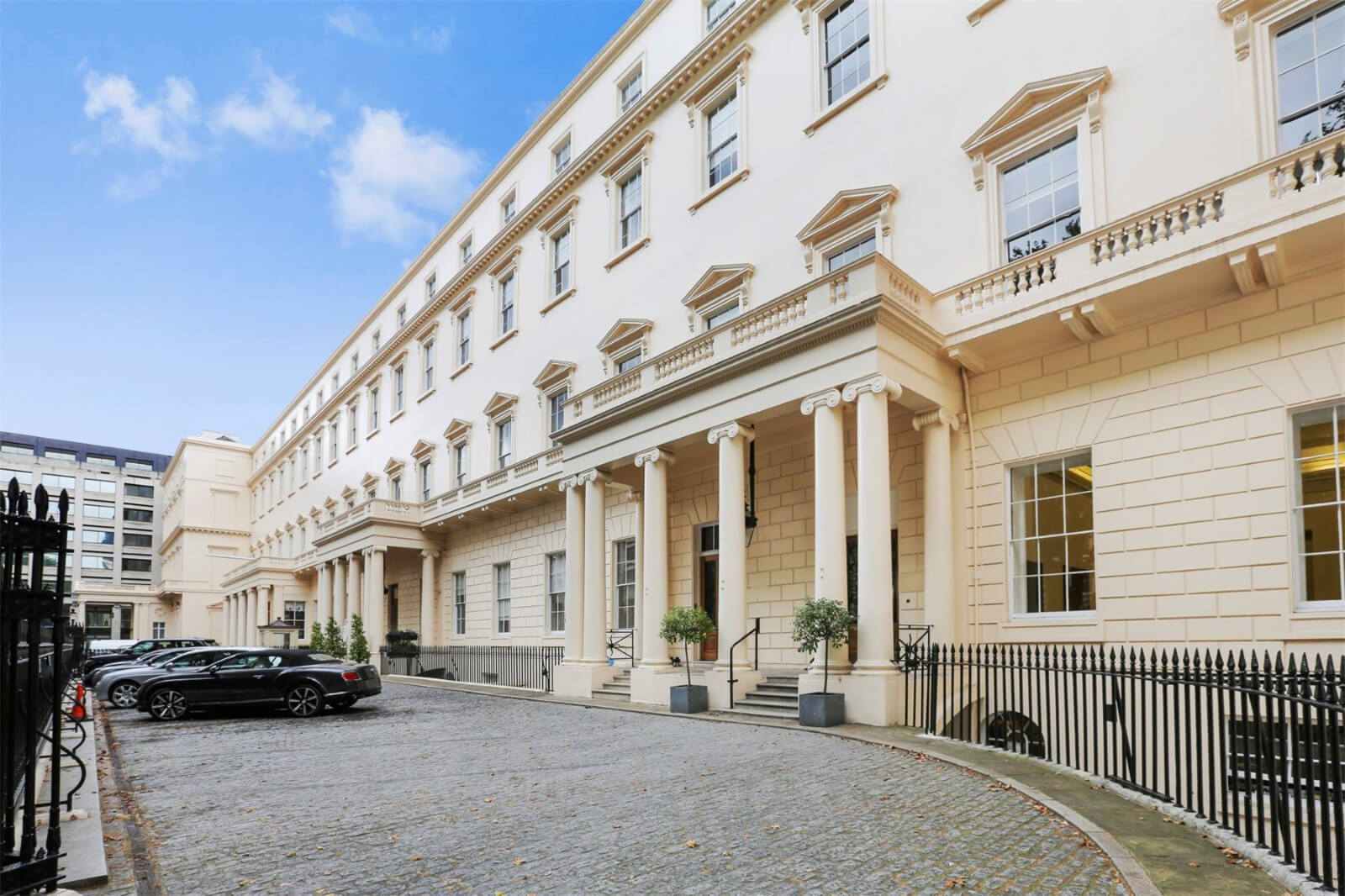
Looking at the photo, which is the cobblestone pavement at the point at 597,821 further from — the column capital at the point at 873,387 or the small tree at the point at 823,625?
the column capital at the point at 873,387

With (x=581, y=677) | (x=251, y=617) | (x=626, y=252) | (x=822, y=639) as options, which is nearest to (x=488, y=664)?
(x=581, y=677)

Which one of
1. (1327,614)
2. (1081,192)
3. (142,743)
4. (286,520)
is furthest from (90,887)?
(286,520)

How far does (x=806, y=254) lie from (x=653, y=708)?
901cm

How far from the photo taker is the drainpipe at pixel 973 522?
14.3 m

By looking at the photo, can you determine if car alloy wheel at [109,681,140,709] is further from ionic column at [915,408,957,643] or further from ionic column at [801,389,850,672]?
ionic column at [915,408,957,643]

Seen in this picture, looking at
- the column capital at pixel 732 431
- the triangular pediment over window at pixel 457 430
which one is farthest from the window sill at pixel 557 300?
the column capital at pixel 732 431

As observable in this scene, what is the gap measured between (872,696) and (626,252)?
14.3m

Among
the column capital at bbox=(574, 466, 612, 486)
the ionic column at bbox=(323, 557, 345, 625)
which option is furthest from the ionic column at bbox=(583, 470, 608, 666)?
the ionic column at bbox=(323, 557, 345, 625)

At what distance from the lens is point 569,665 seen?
19500 millimetres

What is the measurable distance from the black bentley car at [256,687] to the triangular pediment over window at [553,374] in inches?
433

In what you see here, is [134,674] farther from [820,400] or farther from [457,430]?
[820,400]

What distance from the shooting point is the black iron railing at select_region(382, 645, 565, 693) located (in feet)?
75.2

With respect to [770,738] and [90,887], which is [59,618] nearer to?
[90,887]

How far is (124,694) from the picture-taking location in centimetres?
1975
